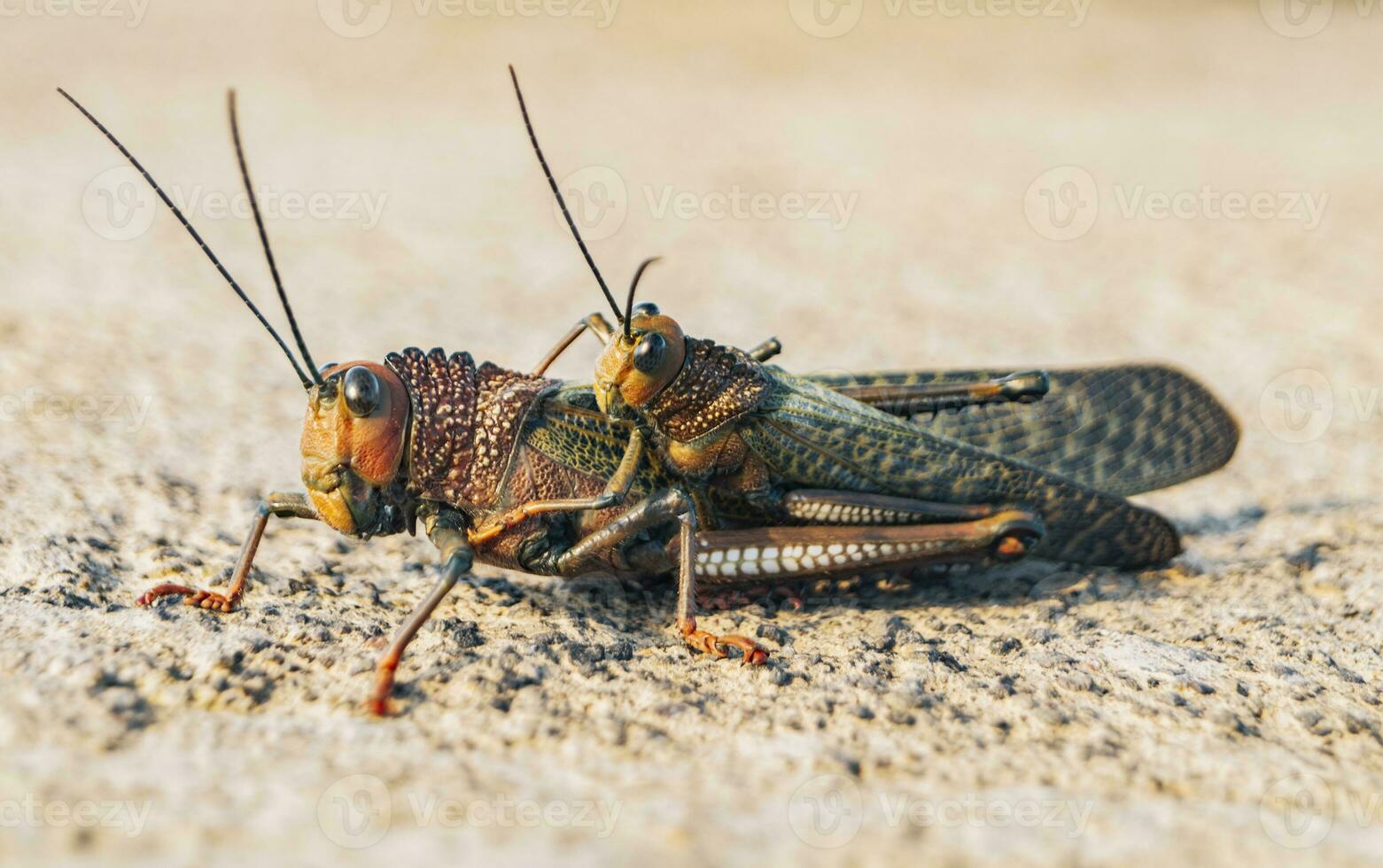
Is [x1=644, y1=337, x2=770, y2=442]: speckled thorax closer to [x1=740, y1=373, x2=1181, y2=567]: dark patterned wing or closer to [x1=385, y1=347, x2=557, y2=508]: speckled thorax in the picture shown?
[x1=740, y1=373, x2=1181, y2=567]: dark patterned wing

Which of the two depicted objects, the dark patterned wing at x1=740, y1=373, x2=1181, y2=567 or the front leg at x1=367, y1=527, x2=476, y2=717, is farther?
the dark patterned wing at x1=740, y1=373, x2=1181, y2=567

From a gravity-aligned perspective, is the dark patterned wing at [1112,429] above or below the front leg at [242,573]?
above

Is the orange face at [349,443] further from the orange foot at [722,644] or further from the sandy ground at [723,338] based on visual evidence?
the orange foot at [722,644]

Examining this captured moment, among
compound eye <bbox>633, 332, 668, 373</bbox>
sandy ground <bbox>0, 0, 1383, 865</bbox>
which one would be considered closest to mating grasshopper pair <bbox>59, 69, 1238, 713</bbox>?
compound eye <bbox>633, 332, 668, 373</bbox>

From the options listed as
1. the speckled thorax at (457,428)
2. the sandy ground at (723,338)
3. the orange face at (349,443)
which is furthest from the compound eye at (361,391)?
the sandy ground at (723,338)

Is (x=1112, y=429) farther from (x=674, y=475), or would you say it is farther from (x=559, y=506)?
(x=559, y=506)

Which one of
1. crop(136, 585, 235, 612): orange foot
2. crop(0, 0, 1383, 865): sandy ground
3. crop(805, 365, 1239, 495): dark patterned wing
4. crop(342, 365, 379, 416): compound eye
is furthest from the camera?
crop(805, 365, 1239, 495): dark patterned wing

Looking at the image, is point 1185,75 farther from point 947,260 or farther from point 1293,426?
point 1293,426
